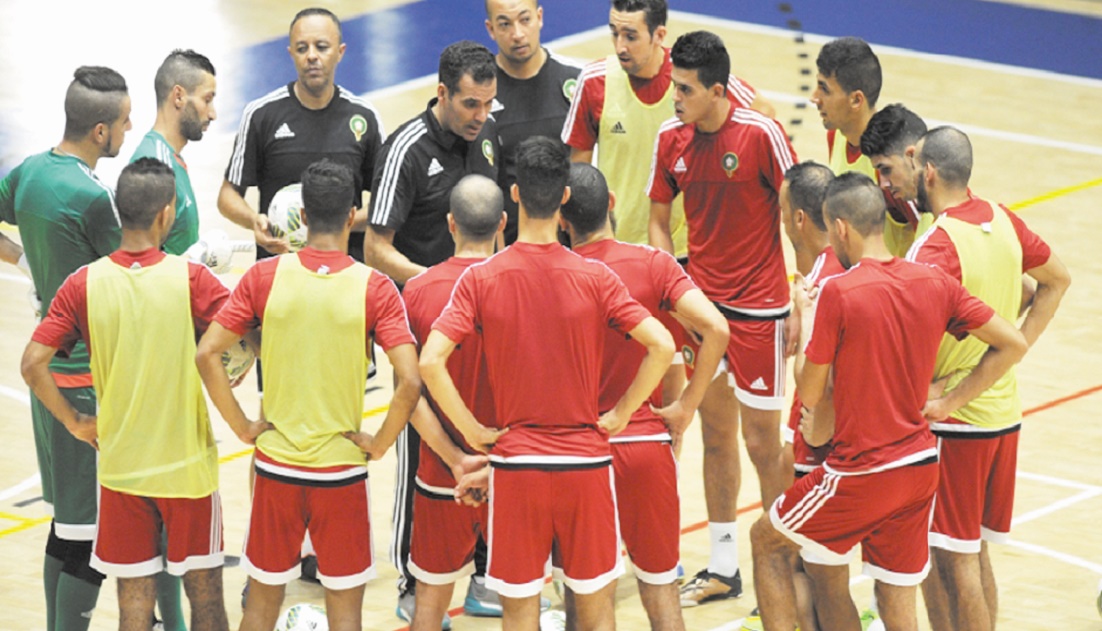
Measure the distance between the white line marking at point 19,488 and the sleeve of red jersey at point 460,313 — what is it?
4.78m

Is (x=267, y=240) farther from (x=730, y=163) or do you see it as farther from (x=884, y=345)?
(x=884, y=345)

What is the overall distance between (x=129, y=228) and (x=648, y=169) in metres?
3.55

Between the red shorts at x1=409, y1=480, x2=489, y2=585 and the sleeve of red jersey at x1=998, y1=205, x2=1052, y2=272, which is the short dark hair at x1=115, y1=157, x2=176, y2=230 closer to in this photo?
the red shorts at x1=409, y1=480, x2=489, y2=585

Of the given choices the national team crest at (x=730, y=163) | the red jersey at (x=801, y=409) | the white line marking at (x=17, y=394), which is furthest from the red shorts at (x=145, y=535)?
the white line marking at (x=17, y=394)

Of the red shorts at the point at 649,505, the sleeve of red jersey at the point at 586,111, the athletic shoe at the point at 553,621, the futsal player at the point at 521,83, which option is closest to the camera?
the red shorts at the point at 649,505

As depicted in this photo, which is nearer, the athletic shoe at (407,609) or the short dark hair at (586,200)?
the short dark hair at (586,200)

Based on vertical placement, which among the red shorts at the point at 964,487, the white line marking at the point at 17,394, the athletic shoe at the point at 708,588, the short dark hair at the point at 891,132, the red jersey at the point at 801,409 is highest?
the short dark hair at the point at 891,132

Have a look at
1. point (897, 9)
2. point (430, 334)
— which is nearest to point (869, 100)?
point (430, 334)

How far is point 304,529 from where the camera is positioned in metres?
7.66

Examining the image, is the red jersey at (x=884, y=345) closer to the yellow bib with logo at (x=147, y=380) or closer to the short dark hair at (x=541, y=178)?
the short dark hair at (x=541, y=178)

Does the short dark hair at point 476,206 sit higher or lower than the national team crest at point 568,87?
higher

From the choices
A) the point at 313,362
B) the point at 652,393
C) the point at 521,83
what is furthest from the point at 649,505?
the point at 521,83

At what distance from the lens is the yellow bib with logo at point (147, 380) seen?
295 inches

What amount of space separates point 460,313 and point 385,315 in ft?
1.38
